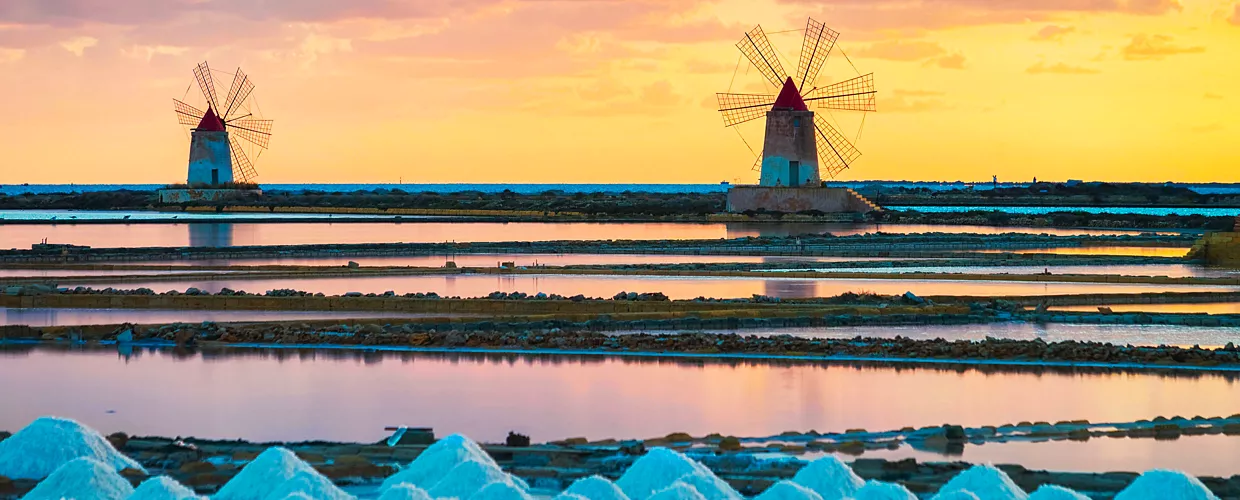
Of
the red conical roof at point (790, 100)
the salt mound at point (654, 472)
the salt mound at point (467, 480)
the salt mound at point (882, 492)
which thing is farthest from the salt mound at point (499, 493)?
the red conical roof at point (790, 100)

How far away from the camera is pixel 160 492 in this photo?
651 cm

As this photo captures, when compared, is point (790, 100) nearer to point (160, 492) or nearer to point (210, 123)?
point (210, 123)

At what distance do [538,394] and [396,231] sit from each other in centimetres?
2207

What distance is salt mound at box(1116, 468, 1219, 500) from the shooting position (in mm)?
6402

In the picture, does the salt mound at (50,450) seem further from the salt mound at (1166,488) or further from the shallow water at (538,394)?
the salt mound at (1166,488)

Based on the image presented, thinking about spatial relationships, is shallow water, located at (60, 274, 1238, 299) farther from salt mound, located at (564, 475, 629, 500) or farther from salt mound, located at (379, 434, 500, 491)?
salt mound, located at (564, 475, 629, 500)

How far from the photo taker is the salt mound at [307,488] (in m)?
6.49

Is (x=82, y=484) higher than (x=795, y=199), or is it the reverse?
(x=795, y=199)

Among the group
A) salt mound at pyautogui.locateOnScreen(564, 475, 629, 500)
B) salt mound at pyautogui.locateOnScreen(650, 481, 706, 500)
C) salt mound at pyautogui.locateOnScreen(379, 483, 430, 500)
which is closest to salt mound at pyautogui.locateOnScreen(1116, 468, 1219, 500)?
salt mound at pyautogui.locateOnScreen(650, 481, 706, 500)

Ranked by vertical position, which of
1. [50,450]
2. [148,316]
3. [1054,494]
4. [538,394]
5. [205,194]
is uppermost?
[205,194]

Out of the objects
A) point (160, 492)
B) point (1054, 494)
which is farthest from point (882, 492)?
point (160, 492)

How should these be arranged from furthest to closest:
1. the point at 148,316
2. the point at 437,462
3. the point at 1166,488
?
the point at 148,316 → the point at 437,462 → the point at 1166,488

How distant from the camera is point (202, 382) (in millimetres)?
10953

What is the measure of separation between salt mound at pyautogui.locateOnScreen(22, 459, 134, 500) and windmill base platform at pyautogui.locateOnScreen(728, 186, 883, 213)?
28.8 m
